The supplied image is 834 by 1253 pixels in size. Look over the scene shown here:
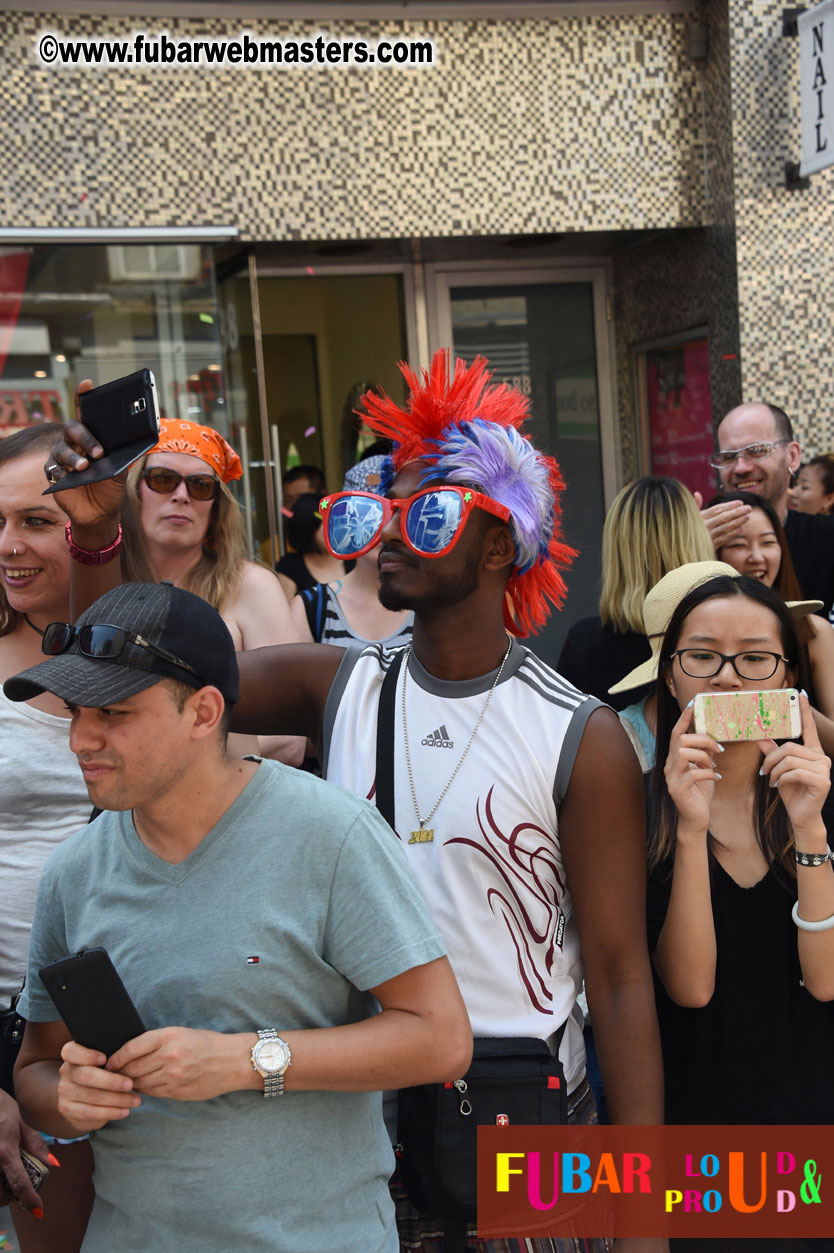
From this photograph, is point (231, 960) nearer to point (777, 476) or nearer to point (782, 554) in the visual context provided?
point (782, 554)

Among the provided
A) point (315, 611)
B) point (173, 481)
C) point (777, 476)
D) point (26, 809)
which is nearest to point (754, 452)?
point (777, 476)

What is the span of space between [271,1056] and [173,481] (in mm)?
2202

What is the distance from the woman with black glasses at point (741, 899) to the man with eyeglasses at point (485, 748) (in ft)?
0.65

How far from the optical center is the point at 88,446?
2.16 m

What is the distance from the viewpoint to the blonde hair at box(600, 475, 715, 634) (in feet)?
12.3

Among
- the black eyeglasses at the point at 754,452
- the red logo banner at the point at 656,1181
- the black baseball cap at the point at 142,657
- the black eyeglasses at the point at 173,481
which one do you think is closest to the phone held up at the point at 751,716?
the red logo banner at the point at 656,1181

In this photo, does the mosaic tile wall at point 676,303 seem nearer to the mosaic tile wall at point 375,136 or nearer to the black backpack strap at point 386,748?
the mosaic tile wall at point 375,136

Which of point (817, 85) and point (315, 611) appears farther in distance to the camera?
point (817, 85)

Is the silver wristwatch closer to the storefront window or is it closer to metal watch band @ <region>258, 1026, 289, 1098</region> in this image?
metal watch band @ <region>258, 1026, 289, 1098</region>

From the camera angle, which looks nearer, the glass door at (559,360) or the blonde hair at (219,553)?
the blonde hair at (219,553)

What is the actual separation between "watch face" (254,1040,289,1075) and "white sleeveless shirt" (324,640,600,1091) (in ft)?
1.73

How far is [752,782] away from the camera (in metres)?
2.53

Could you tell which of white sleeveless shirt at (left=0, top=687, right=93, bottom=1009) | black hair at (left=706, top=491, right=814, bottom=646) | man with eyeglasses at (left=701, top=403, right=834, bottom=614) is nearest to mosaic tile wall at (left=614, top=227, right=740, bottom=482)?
man with eyeglasses at (left=701, top=403, right=834, bottom=614)

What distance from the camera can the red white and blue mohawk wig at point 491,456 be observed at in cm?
233
